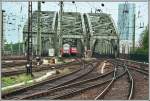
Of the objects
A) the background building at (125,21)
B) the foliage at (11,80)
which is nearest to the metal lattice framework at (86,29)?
the background building at (125,21)

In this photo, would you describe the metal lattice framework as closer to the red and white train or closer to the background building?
the background building

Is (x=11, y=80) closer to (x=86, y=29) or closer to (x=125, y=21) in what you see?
(x=125, y=21)

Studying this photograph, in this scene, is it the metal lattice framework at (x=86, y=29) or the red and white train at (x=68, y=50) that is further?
the metal lattice framework at (x=86, y=29)

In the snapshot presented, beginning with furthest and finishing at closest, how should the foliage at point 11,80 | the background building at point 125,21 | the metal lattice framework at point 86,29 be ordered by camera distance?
the metal lattice framework at point 86,29, the background building at point 125,21, the foliage at point 11,80

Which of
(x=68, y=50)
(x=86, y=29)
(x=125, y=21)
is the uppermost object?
(x=125, y=21)

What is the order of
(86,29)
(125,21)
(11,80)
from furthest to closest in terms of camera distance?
(86,29), (125,21), (11,80)

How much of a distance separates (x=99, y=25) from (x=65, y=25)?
10.4 meters

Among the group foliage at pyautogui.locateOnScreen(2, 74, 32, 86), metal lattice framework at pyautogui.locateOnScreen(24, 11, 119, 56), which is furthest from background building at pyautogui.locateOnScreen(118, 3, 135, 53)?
foliage at pyautogui.locateOnScreen(2, 74, 32, 86)

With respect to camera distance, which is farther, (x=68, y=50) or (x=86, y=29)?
(x=86, y=29)

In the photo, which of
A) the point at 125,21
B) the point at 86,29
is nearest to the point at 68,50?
the point at 125,21

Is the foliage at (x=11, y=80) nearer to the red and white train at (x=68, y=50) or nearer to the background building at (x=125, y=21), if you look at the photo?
the background building at (x=125, y=21)

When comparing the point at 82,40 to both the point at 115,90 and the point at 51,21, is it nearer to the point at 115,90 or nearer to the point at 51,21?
the point at 51,21

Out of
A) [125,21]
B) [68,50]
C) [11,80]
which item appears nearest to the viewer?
[11,80]

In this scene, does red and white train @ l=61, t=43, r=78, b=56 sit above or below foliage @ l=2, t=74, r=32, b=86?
below
